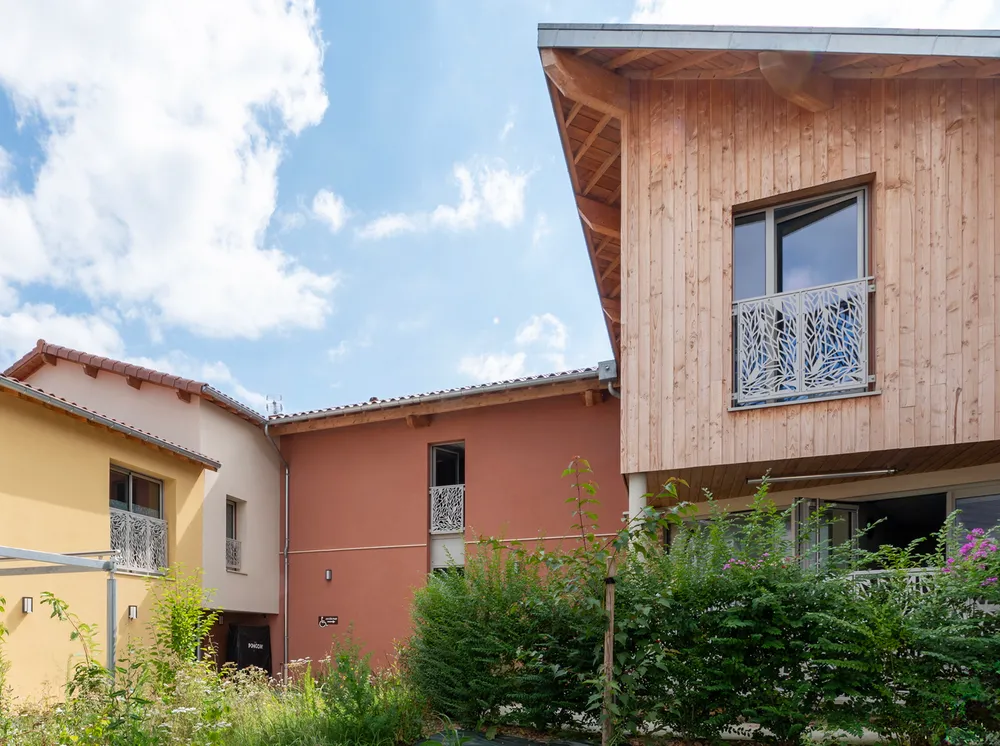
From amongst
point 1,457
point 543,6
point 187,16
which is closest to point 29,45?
point 187,16

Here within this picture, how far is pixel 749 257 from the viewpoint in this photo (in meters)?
9.16

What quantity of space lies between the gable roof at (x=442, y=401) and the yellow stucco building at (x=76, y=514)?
2441 millimetres

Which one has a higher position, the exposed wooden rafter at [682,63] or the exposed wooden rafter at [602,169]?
the exposed wooden rafter at [682,63]

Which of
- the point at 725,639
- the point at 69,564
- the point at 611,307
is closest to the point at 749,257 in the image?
the point at 725,639

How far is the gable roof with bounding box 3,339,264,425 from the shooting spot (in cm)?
1570

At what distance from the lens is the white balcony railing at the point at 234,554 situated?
1645 cm

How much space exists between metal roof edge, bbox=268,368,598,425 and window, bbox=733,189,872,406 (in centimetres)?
587

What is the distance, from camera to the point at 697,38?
28.5 ft

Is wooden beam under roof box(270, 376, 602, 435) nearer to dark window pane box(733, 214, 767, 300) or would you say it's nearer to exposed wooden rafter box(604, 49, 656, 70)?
dark window pane box(733, 214, 767, 300)

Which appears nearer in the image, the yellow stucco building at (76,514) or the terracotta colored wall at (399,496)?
the yellow stucco building at (76,514)

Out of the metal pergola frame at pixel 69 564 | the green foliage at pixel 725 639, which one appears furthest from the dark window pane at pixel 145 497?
the green foliage at pixel 725 639

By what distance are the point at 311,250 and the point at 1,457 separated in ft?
58.8

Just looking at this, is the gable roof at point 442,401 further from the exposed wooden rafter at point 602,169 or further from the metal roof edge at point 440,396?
the exposed wooden rafter at point 602,169

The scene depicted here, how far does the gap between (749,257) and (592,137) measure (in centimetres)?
262
